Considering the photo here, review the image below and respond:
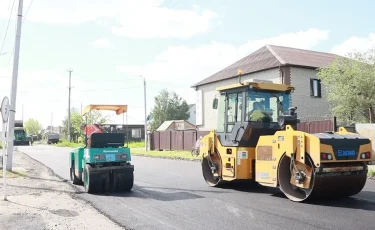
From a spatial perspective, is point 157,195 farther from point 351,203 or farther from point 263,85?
point 351,203

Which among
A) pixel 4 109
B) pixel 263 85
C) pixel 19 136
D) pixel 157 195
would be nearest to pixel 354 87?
pixel 263 85

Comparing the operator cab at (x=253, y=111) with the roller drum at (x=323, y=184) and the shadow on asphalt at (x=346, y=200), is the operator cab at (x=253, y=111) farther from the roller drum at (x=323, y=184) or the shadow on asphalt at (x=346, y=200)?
the roller drum at (x=323, y=184)

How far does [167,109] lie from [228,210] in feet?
276

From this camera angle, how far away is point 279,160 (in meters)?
8.97

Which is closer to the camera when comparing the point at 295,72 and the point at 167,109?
the point at 295,72

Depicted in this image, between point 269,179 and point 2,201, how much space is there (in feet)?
20.4

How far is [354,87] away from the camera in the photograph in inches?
934

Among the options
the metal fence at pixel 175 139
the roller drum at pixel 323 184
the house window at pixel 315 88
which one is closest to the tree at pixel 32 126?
the metal fence at pixel 175 139

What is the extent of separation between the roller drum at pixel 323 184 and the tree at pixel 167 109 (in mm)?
81923

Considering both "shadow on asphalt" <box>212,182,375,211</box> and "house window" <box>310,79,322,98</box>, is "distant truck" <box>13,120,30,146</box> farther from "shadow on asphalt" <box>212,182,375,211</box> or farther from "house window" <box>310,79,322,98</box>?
"shadow on asphalt" <box>212,182,375,211</box>

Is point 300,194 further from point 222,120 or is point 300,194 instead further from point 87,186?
A: point 87,186

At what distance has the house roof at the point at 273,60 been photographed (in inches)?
1225

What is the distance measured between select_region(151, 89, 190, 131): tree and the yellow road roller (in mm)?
79734

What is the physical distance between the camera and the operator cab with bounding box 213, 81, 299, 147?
34.0 ft
